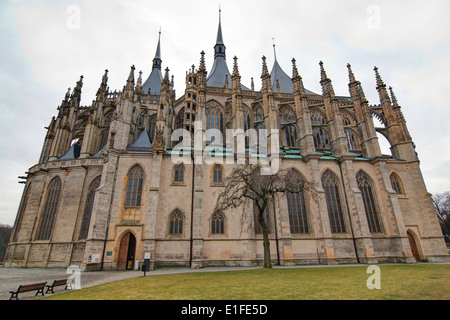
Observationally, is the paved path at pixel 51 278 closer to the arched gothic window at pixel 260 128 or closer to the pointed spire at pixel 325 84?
the arched gothic window at pixel 260 128

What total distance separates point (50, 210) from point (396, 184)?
3742 cm

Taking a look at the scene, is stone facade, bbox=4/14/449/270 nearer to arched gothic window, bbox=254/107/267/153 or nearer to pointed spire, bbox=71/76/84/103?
arched gothic window, bbox=254/107/267/153

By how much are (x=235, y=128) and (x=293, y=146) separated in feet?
33.3

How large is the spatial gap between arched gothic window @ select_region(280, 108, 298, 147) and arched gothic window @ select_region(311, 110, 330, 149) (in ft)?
8.79

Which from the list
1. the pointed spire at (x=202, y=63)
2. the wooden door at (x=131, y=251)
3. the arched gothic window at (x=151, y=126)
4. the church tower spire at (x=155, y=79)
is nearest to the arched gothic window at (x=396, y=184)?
the pointed spire at (x=202, y=63)

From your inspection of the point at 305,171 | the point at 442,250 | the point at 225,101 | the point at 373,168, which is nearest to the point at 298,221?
the point at 305,171

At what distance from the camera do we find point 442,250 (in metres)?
22.1

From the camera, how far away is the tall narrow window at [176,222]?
63.5ft

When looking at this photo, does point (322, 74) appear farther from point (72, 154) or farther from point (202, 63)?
point (72, 154)

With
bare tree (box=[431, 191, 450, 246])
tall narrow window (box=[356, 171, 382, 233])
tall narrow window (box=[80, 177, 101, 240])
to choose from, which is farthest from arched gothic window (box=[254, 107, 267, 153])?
bare tree (box=[431, 191, 450, 246])

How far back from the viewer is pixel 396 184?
25.0 metres

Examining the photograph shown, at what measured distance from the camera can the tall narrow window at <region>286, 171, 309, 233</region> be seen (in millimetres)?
21188

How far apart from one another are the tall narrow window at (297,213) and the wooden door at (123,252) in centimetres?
1456
